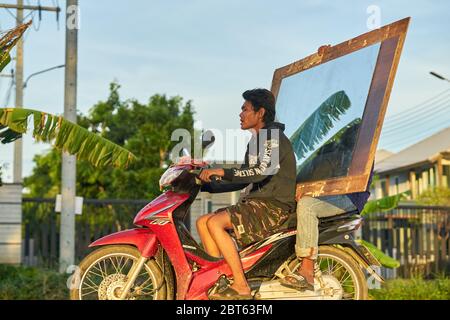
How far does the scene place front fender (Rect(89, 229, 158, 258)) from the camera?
19.7ft

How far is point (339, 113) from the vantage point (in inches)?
245

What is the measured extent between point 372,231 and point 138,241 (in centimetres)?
1244

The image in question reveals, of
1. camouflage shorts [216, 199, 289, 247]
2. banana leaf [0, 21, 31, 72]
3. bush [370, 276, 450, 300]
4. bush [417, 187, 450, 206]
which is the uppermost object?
banana leaf [0, 21, 31, 72]

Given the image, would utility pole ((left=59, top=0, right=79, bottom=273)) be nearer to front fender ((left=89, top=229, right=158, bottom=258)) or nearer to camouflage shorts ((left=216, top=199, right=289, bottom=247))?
front fender ((left=89, top=229, right=158, bottom=258))

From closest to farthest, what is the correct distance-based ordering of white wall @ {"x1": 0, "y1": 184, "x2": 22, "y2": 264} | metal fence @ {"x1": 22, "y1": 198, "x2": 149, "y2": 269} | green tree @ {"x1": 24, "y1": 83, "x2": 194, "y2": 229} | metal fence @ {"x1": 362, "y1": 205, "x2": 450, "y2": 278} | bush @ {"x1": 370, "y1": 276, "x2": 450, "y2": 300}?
bush @ {"x1": 370, "y1": 276, "x2": 450, "y2": 300}
white wall @ {"x1": 0, "y1": 184, "x2": 22, "y2": 264}
metal fence @ {"x1": 22, "y1": 198, "x2": 149, "y2": 269}
metal fence @ {"x1": 362, "y1": 205, "x2": 450, "y2": 278}
green tree @ {"x1": 24, "y1": 83, "x2": 194, "y2": 229}

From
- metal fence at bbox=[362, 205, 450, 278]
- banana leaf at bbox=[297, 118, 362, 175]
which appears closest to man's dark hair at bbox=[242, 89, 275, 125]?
banana leaf at bbox=[297, 118, 362, 175]

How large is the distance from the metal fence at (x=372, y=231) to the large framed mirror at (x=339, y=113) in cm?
851

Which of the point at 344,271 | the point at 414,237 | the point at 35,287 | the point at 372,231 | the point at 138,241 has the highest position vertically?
the point at 138,241

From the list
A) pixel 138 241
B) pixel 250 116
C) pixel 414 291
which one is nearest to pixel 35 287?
pixel 414 291

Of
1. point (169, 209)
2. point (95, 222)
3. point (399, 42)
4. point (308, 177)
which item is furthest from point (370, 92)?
point (95, 222)

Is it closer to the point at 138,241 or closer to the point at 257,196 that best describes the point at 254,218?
the point at 257,196

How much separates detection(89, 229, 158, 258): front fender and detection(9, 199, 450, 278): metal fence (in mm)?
8494

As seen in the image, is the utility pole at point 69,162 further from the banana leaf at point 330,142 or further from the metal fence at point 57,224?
the banana leaf at point 330,142

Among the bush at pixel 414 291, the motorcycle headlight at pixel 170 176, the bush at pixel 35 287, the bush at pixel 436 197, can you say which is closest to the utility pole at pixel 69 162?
the bush at pixel 35 287
